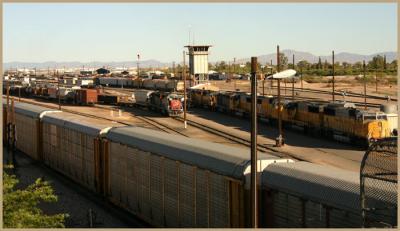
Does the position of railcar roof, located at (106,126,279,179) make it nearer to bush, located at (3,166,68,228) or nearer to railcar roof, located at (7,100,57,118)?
bush, located at (3,166,68,228)

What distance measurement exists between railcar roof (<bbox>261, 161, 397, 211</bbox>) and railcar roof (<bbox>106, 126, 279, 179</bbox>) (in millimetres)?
1020

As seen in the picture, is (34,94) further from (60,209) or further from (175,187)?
(175,187)

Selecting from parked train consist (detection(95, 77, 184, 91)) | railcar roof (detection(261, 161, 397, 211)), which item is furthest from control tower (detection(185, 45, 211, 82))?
railcar roof (detection(261, 161, 397, 211))

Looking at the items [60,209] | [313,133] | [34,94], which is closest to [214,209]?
[60,209]

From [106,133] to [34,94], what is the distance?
295ft

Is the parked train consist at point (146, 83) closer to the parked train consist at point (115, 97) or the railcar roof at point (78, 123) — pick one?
A: the parked train consist at point (115, 97)

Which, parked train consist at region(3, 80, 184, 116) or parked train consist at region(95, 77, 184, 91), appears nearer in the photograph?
parked train consist at region(3, 80, 184, 116)

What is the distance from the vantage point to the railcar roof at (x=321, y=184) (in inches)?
480

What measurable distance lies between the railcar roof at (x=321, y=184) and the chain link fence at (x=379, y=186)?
0.07 feet

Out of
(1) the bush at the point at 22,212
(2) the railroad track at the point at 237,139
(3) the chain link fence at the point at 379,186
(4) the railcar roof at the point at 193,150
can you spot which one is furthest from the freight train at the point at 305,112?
(3) the chain link fence at the point at 379,186

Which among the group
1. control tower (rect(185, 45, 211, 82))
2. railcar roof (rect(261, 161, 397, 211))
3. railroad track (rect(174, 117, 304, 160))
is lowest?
railroad track (rect(174, 117, 304, 160))

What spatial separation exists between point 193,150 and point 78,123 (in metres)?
13.2

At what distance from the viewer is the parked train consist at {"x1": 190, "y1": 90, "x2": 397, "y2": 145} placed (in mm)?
44031

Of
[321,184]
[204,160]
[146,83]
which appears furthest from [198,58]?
[321,184]
